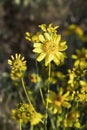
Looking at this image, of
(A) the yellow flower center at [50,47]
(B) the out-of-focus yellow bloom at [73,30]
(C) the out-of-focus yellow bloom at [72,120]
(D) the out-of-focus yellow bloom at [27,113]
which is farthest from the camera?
(B) the out-of-focus yellow bloom at [73,30]

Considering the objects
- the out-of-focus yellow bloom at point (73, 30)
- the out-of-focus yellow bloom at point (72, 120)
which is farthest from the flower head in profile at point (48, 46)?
the out-of-focus yellow bloom at point (73, 30)

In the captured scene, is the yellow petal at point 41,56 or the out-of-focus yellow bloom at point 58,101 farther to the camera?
the out-of-focus yellow bloom at point 58,101

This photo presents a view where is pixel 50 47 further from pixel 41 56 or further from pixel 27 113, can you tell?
pixel 27 113

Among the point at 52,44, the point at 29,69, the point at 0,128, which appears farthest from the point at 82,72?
the point at 29,69

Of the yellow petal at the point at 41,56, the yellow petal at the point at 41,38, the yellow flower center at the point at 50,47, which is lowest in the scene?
the yellow petal at the point at 41,56

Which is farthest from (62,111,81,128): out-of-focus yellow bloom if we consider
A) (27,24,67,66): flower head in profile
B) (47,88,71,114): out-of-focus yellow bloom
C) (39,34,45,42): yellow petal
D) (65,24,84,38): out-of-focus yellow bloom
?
(65,24,84,38): out-of-focus yellow bloom

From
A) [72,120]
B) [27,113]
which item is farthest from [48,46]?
[72,120]

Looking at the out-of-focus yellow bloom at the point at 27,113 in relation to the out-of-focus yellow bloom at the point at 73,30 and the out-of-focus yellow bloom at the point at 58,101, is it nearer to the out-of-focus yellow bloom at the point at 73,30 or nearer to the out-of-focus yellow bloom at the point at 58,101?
the out-of-focus yellow bloom at the point at 58,101
